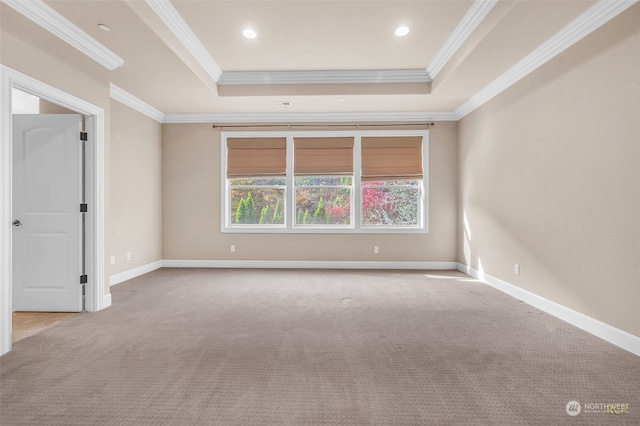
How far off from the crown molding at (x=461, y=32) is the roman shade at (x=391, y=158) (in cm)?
151

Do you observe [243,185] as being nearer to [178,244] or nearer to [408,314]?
[178,244]

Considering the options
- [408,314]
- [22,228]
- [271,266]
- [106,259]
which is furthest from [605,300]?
[22,228]

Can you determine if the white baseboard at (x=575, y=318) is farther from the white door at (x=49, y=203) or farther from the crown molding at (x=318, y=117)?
the white door at (x=49, y=203)

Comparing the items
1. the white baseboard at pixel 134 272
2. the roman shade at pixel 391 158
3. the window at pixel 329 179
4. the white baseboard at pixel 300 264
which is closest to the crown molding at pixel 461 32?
the roman shade at pixel 391 158

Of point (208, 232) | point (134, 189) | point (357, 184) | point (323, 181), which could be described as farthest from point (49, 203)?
point (357, 184)

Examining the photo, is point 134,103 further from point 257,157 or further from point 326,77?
point 326,77

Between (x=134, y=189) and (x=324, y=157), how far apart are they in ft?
10.6

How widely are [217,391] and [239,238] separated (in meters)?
4.00

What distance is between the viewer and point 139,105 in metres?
4.92

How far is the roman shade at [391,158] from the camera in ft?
18.5

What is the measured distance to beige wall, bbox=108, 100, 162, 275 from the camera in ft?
14.6

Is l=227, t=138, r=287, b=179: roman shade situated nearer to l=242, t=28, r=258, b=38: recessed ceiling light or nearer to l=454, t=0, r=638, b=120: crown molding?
l=242, t=28, r=258, b=38: recessed ceiling light

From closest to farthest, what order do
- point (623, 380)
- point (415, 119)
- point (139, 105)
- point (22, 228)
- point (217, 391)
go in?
1. point (217, 391)
2. point (623, 380)
3. point (22, 228)
4. point (139, 105)
5. point (415, 119)

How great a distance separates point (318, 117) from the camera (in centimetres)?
558
